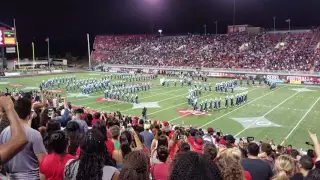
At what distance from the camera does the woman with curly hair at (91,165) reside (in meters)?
2.65

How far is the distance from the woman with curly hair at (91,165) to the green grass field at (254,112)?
11.2 meters

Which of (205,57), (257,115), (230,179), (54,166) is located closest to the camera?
(230,179)

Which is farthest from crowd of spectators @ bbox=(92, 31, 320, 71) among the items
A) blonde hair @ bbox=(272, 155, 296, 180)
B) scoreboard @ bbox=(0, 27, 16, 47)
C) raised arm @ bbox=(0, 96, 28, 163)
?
raised arm @ bbox=(0, 96, 28, 163)

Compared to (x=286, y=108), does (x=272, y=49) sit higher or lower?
higher

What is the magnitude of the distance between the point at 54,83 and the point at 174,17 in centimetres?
3364

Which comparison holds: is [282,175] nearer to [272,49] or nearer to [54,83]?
[54,83]

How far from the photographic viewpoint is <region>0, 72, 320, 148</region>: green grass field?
1444cm

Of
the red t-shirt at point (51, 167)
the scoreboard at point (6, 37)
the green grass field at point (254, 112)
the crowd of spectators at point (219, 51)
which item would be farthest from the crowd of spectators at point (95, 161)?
the scoreboard at point (6, 37)

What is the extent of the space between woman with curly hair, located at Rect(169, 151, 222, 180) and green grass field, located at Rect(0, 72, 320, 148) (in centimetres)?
1168

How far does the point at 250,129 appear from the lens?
14641 mm

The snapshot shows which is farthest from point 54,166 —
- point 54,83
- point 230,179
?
point 54,83

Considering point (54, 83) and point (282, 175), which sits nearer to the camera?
point (282, 175)

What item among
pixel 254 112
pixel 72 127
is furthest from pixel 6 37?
pixel 72 127

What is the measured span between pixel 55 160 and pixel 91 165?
0.49 metres
